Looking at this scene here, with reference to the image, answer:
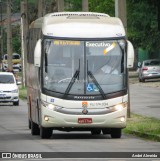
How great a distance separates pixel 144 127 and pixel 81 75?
3.82m

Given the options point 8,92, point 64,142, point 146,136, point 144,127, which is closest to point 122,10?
point 144,127

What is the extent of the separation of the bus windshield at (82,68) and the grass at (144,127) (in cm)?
156

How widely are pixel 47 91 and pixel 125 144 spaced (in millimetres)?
3085

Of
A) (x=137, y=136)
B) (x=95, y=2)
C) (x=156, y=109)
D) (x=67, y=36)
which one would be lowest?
(x=95, y=2)

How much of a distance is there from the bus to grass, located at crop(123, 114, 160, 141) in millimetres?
912

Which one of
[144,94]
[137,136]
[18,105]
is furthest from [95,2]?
[137,136]

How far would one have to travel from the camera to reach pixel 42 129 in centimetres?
2758

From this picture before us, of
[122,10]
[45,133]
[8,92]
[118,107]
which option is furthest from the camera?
[8,92]

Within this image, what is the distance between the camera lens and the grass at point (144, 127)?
27567 mm

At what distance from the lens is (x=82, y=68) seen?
2725 cm

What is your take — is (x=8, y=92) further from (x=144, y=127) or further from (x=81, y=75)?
(x=81, y=75)

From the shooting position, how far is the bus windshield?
89.0 feet

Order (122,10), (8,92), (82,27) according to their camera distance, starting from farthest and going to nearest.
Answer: (8,92)
(122,10)
(82,27)

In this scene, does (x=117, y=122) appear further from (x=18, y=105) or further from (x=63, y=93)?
(x=18, y=105)
